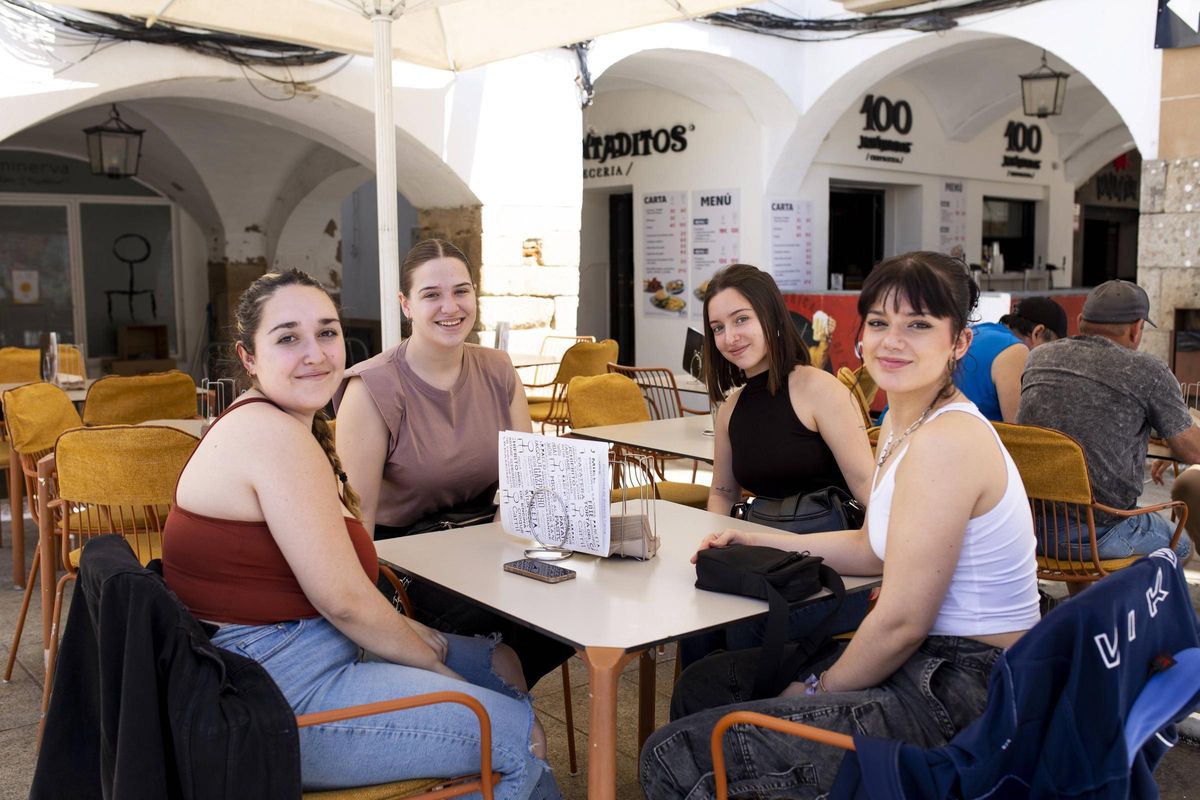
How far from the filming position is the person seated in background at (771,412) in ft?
9.21

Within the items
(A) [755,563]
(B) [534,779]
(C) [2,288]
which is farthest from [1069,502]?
(C) [2,288]

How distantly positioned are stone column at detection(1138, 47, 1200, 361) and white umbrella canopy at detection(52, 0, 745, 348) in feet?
13.4

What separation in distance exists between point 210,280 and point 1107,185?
12.3 m

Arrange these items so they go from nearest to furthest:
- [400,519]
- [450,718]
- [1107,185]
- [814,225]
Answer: [450,718] < [400,519] < [814,225] < [1107,185]

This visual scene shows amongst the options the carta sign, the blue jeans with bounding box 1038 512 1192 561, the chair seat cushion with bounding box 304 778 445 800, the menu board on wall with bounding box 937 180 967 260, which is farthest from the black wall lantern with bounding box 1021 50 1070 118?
the chair seat cushion with bounding box 304 778 445 800

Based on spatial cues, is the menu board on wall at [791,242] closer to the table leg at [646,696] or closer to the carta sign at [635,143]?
the carta sign at [635,143]

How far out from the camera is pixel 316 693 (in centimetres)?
184

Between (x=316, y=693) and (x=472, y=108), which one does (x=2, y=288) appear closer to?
(x=472, y=108)

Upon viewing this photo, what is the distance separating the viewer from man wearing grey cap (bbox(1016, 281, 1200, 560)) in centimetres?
332

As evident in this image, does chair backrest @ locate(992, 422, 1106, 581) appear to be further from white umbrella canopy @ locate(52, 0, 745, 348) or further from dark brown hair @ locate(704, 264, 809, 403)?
white umbrella canopy @ locate(52, 0, 745, 348)

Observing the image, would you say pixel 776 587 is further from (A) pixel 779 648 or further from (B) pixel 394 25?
(B) pixel 394 25

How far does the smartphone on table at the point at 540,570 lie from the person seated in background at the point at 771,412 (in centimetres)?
81

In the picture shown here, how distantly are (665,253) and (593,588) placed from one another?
27.1ft

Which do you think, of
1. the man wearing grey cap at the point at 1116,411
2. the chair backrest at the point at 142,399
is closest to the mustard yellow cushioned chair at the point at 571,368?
the chair backrest at the point at 142,399
